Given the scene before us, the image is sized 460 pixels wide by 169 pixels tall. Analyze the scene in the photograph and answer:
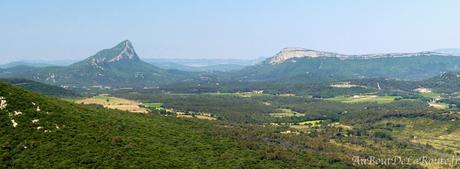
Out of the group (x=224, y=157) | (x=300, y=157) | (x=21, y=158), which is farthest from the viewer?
(x=300, y=157)

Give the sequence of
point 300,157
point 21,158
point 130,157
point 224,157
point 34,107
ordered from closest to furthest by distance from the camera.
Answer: point 21,158
point 130,157
point 34,107
point 224,157
point 300,157

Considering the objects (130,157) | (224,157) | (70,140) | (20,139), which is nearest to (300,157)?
(224,157)

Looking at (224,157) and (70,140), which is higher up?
(70,140)

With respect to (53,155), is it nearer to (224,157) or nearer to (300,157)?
(224,157)

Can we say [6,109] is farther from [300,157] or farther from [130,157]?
[300,157]

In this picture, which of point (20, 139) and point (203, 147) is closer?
point (20, 139)

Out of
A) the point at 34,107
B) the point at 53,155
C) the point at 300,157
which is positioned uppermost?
the point at 34,107
